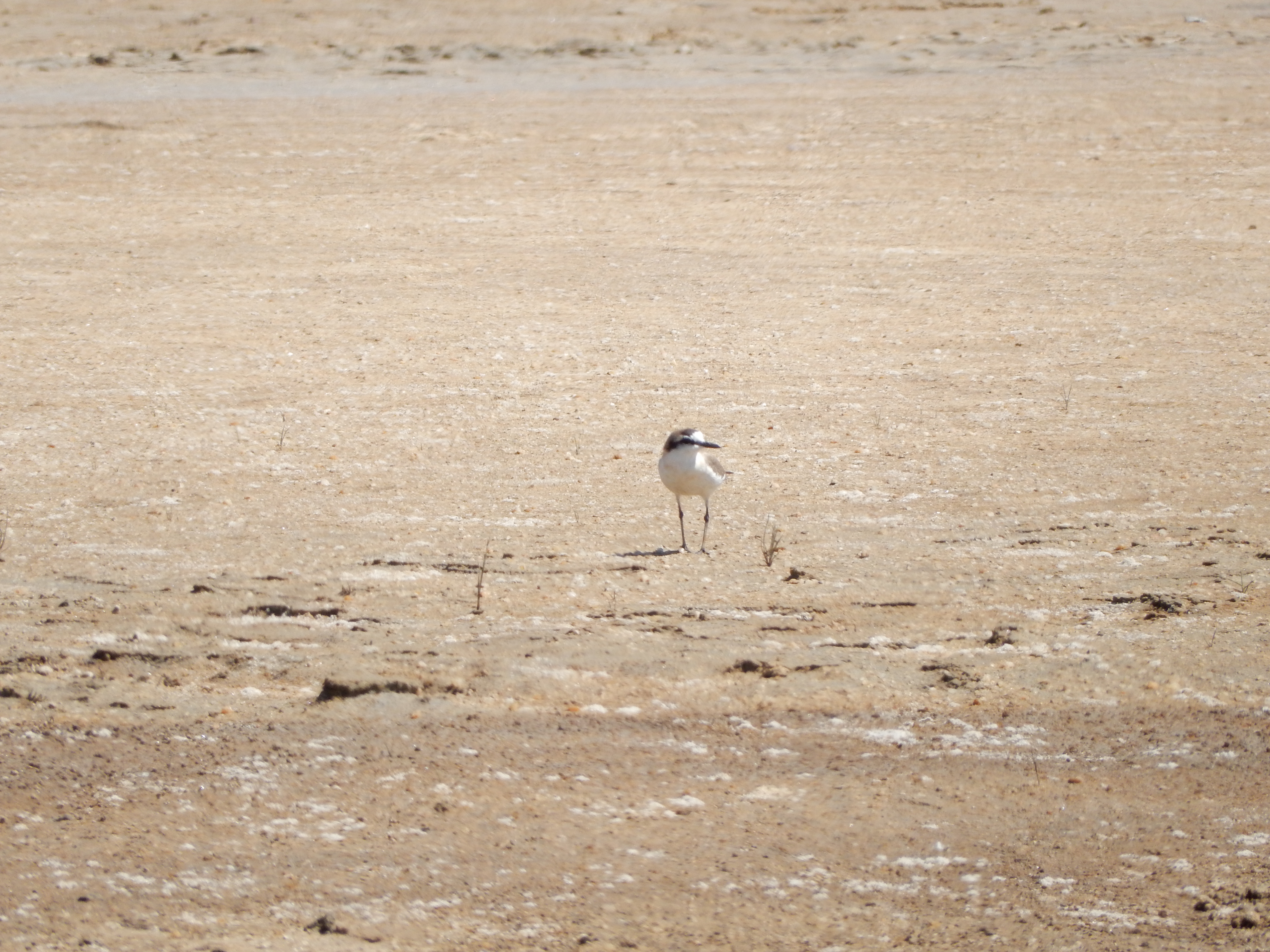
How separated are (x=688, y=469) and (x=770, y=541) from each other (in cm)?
65

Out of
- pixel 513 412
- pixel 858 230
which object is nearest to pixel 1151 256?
pixel 858 230

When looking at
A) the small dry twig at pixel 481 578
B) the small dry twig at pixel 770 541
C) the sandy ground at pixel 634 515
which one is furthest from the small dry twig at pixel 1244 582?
the small dry twig at pixel 481 578

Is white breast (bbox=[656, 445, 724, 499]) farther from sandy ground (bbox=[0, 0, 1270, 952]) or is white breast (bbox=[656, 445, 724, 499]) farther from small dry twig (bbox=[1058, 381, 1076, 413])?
small dry twig (bbox=[1058, 381, 1076, 413])

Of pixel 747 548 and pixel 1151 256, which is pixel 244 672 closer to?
pixel 747 548

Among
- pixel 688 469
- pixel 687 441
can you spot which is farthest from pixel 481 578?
pixel 687 441

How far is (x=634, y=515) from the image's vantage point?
8719 millimetres

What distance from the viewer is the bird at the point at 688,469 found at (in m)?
7.88

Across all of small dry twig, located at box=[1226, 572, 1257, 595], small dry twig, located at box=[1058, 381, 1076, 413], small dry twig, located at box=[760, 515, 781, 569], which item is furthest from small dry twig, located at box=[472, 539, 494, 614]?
small dry twig, located at box=[1058, 381, 1076, 413]

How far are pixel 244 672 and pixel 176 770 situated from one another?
0.86m

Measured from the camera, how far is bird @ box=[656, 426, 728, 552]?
7.88m

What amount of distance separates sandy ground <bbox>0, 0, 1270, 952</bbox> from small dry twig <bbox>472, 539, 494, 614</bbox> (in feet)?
0.14

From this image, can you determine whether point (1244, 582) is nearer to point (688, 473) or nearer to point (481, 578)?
point (688, 473)

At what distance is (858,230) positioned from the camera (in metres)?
16.2

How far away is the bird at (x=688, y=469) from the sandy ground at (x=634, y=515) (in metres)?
0.34
